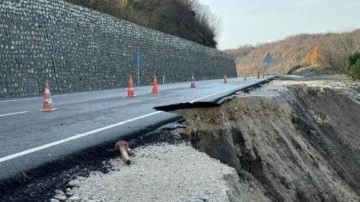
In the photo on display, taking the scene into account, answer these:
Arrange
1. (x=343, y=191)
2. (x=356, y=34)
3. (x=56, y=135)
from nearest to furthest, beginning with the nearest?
(x=56, y=135)
(x=343, y=191)
(x=356, y=34)

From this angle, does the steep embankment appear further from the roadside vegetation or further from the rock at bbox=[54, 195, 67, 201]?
the roadside vegetation

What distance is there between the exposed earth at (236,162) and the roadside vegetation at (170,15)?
1852 centimetres

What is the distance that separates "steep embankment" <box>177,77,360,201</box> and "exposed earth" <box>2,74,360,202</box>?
2cm

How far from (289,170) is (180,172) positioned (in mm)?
4732

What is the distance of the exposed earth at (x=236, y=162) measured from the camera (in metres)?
4.73

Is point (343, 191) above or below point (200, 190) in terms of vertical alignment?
below

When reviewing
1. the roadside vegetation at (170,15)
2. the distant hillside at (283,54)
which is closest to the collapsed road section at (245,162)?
the roadside vegetation at (170,15)

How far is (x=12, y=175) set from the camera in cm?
469

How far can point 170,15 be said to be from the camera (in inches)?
2020

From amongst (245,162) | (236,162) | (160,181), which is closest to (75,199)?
(160,181)

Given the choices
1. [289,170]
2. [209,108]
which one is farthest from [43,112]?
[289,170]

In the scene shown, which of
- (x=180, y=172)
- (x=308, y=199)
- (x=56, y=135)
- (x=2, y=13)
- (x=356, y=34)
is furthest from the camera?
(x=356, y=34)

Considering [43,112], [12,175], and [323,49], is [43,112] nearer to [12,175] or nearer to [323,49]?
[12,175]

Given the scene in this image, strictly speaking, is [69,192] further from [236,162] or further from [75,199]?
[236,162]
